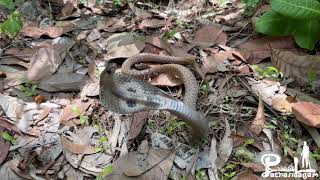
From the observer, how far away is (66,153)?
326 cm

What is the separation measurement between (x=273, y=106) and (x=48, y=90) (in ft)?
6.02

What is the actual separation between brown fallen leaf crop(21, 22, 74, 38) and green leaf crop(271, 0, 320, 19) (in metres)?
2.03

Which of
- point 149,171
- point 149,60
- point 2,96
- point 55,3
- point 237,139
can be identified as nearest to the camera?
point 149,171

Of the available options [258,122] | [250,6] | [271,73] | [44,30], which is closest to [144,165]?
[258,122]

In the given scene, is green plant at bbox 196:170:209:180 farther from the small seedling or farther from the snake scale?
the small seedling

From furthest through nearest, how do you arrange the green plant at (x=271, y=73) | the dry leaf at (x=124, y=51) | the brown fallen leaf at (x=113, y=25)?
the brown fallen leaf at (x=113, y=25), the dry leaf at (x=124, y=51), the green plant at (x=271, y=73)

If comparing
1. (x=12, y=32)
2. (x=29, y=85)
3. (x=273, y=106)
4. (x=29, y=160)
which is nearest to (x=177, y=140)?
(x=273, y=106)

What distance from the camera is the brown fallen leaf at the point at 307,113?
10.4 ft

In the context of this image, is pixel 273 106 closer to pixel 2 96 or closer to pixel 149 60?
pixel 149 60

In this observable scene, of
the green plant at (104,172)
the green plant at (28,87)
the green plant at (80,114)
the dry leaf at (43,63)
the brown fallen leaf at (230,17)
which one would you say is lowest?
the green plant at (104,172)

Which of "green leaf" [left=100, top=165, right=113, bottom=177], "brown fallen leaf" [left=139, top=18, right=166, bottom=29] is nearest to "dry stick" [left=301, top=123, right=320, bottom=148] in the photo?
"green leaf" [left=100, top=165, right=113, bottom=177]

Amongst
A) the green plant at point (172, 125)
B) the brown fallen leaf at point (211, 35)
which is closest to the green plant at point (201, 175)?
the green plant at point (172, 125)

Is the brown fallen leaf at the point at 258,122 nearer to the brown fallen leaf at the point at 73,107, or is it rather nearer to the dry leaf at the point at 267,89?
the dry leaf at the point at 267,89

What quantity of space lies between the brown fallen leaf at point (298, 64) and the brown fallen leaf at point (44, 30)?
6.66 feet
